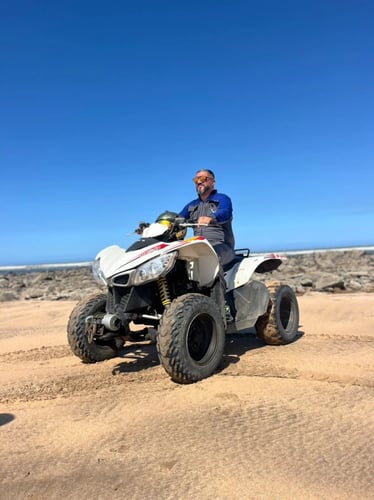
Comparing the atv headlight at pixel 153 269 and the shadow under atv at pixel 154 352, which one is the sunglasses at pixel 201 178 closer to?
the atv headlight at pixel 153 269

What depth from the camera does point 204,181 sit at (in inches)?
220

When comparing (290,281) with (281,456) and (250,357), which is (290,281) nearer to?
(250,357)

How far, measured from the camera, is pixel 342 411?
328cm

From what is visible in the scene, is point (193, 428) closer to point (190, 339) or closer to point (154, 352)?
point (190, 339)

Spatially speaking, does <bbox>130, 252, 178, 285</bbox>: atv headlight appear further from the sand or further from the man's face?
the man's face

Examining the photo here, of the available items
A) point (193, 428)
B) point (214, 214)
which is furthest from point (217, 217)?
point (193, 428)

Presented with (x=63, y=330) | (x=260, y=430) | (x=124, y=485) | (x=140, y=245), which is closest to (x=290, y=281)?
(x=63, y=330)

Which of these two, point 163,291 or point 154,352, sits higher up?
point 163,291

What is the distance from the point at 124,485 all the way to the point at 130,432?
0.67 metres

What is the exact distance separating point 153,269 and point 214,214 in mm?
1393

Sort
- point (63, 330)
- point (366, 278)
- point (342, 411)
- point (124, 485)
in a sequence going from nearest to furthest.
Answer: point (124, 485), point (342, 411), point (63, 330), point (366, 278)

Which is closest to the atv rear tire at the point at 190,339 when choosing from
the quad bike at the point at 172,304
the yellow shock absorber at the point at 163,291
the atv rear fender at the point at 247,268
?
the quad bike at the point at 172,304

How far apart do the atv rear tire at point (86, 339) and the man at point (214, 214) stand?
1.51 m

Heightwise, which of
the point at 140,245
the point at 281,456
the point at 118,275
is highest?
the point at 140,245
